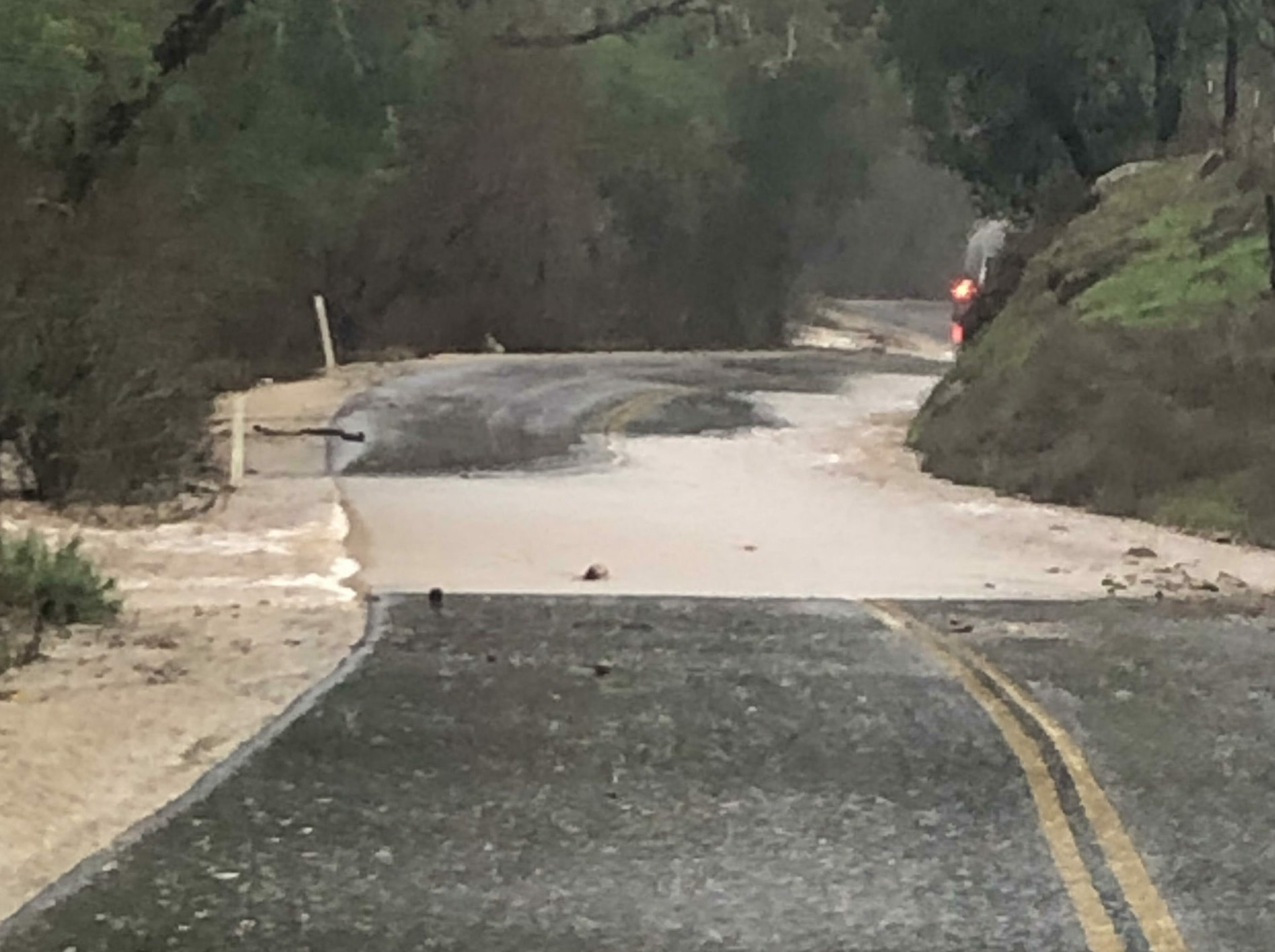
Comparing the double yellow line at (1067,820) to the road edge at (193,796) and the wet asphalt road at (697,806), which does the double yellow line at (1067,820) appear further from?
the road edge at (193,796)

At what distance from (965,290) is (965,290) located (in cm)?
6

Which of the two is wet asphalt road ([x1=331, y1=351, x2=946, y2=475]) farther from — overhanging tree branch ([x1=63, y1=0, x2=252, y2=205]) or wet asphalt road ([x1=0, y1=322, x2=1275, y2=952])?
wet asphalt road ([x1=0, y1=322, x2=1275, y2=952])

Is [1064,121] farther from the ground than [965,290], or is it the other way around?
[1064,121]

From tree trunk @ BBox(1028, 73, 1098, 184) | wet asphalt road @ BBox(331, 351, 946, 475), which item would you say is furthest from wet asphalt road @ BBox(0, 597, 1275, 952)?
tree trunk @ BBox(1028, 73, 1098, 184)

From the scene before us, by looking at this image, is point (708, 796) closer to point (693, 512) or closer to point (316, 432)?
point (693, 512)

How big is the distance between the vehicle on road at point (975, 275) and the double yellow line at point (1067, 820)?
906 inches

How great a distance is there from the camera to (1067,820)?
927cm

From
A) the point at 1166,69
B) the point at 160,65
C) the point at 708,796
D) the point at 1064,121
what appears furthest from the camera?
the point at 1064,121

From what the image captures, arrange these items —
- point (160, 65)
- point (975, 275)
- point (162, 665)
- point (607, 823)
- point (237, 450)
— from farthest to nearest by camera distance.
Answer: point (975, 275) < point (160, 65) < point (237, 450) < point (162, 665) < point (607, 823)

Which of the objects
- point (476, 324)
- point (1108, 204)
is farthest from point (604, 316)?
point (1108, 204)

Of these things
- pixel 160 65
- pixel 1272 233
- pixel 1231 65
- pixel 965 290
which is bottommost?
pixel 965 290

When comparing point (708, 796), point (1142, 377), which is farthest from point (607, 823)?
point (1142, 377)

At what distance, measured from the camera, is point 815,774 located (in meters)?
10.1

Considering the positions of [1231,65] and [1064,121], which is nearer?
[1231,65]
